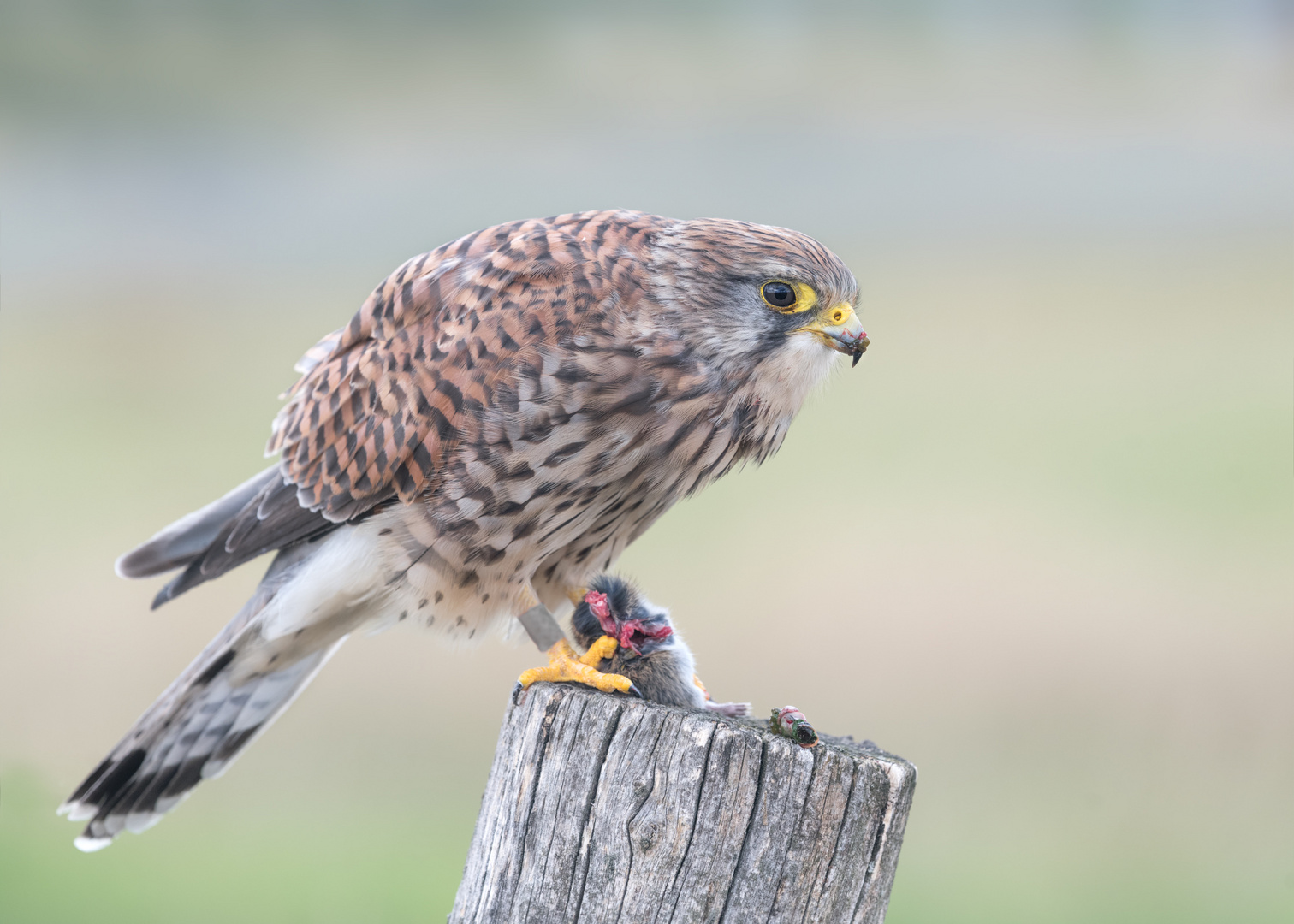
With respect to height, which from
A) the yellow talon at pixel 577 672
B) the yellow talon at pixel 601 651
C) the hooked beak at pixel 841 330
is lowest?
the yellow talon at pixel 577 672

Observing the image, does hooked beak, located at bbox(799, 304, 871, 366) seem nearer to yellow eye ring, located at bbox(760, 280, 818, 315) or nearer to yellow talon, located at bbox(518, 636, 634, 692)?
yellow eye ring, located at bbox(760, 280, 818, 315)

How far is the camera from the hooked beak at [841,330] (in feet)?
7.95

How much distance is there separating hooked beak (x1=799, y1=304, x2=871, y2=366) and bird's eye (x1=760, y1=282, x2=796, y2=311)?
0.06m

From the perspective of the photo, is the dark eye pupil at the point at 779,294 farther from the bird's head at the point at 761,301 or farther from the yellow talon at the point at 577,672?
the yellow talon at the point at 577,672

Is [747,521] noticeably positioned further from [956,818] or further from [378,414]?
[378,414]

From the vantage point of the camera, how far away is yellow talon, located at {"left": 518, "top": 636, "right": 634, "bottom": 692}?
233 centimetres

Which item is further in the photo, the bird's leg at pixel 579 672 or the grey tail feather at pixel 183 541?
the grey tail feather at pixel 183 541

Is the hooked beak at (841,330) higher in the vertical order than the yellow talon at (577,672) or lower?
higher

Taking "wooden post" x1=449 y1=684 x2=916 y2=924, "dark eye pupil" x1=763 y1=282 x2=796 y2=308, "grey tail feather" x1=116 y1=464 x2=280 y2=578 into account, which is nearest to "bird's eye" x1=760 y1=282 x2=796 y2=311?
"dark eye pupil" x1=763 y1=282 x2=796 y2=308

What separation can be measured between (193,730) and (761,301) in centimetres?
185

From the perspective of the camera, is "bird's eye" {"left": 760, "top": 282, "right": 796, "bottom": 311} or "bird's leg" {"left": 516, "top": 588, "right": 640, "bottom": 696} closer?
"bird's leg" {"left": 516, "top": 588, "right": 640, "bottom": 696}

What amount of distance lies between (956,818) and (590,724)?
3.97 metres

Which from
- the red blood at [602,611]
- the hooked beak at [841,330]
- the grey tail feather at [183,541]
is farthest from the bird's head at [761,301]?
the grey tail feather at [183,541]

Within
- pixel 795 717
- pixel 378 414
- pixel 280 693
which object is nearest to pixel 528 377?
pixel 378 414
